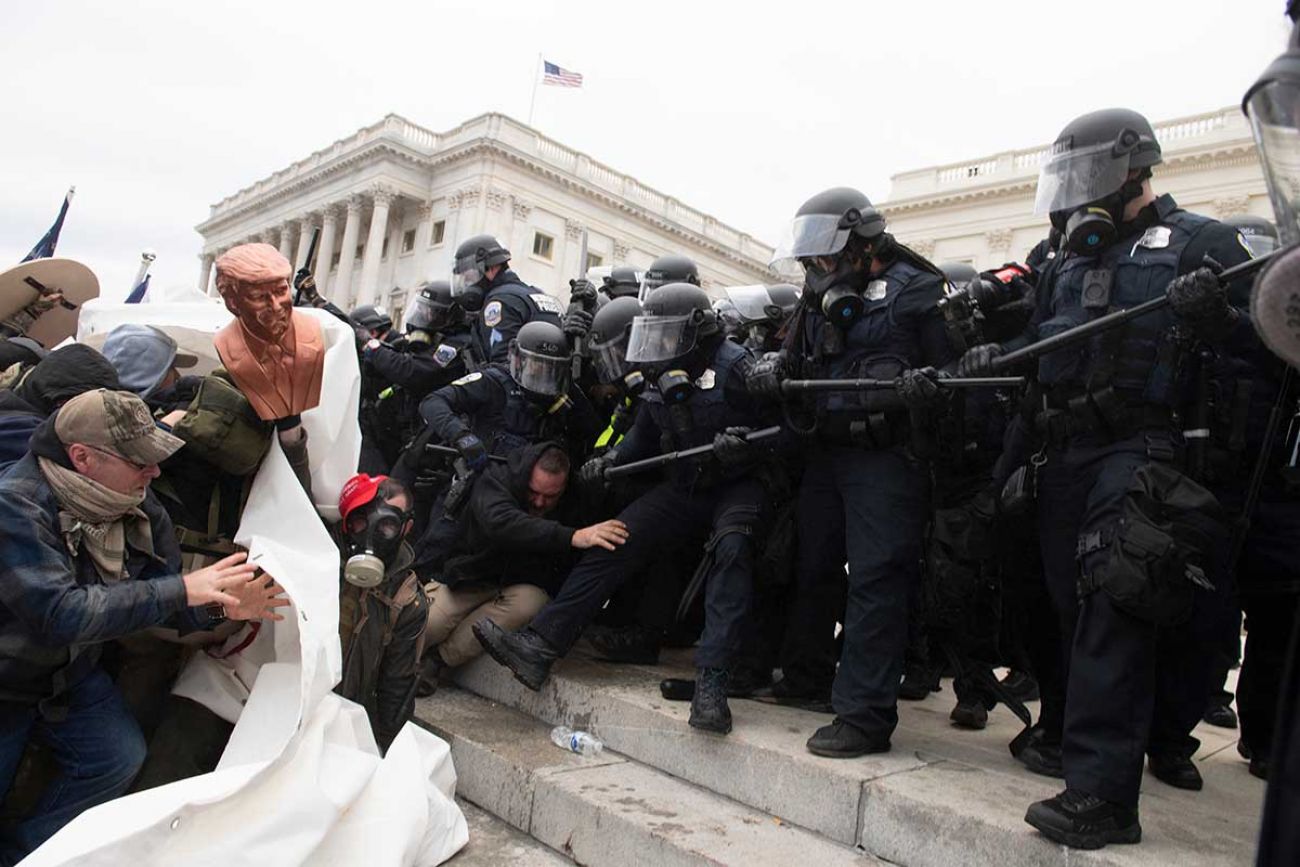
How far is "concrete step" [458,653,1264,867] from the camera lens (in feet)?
7.76

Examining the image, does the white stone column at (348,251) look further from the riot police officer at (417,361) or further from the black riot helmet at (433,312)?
the black riot helmet at (433,312)

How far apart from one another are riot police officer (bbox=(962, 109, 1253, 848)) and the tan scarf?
8.73 feet

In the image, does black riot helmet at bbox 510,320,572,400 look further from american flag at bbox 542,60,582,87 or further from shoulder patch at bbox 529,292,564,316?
american flag at bbox 542,60,582,87

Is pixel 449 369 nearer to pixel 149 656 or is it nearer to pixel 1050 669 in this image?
pixel 149 656

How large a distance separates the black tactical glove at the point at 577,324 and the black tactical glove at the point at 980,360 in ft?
8.64

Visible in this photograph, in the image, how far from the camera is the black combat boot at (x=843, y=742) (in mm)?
2920

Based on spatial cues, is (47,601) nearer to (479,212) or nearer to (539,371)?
(539,371)

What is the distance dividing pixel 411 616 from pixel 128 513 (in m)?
1.19

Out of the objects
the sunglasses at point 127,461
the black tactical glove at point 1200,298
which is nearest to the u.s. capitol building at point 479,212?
the sunglasses at point 127,461

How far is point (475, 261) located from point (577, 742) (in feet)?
11.9

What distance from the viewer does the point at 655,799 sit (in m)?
3.01

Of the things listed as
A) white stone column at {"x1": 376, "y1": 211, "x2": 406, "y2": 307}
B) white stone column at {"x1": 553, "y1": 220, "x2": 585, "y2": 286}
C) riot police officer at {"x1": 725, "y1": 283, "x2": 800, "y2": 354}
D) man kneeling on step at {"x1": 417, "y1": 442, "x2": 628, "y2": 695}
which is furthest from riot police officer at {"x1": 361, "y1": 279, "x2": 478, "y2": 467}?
white stone column at {"x1": 376, "y1": 211, "x2": 406, "y2": 307}

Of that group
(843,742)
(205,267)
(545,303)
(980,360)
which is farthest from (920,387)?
(205,267)

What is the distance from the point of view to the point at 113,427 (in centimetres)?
245
